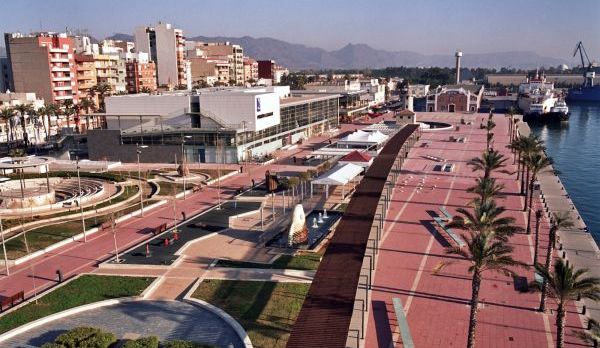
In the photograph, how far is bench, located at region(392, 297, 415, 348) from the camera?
87.1ft

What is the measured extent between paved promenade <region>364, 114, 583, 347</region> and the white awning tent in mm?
5615

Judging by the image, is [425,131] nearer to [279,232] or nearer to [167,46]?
[279,232]

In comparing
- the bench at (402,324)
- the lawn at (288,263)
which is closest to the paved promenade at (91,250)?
the lawn at (288,263)

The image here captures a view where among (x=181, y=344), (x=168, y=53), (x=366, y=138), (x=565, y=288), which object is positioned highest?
(x=168, y=53)

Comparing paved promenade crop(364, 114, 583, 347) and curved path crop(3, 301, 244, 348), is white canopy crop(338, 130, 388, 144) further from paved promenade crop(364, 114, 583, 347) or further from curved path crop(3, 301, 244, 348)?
curved path crop(3, 301, 244, 348)

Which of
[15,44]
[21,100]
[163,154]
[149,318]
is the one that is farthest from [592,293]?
[15,44]

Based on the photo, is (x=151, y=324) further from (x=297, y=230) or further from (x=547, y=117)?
(x=547, y=117)

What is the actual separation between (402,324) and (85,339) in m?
16.6

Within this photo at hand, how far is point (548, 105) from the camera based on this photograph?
16250cm

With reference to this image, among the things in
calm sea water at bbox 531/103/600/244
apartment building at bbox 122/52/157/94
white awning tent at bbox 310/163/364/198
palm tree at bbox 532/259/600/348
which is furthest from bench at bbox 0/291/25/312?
apartment building at bbox 122/52/157/94

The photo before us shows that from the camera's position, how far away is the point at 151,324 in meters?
29.1

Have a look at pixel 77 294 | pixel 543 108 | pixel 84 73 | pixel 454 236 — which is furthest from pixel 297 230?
pixel 543 108

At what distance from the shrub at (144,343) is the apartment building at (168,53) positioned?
474 ft

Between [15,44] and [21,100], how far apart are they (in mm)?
18910
